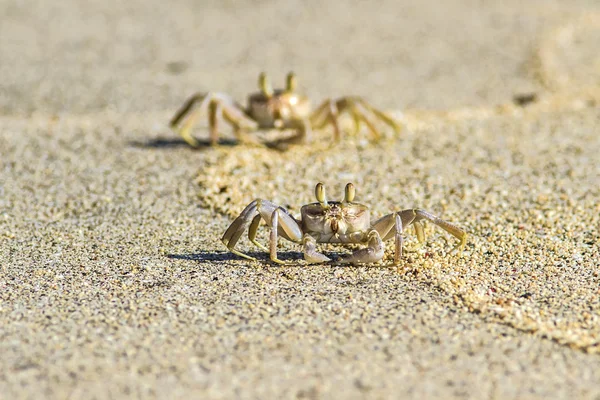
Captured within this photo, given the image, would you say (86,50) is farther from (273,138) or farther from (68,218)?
(68,218)

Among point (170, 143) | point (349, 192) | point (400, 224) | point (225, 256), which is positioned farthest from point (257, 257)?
→ point (170, 143)

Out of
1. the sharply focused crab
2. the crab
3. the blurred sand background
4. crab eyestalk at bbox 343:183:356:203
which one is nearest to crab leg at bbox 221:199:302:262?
the crab

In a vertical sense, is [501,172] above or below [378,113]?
below

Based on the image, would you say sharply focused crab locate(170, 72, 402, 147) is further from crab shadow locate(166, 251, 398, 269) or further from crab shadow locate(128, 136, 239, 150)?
crab shadow locate(166, 251, 398, 269)

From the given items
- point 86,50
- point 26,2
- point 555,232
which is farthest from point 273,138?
point 26,2

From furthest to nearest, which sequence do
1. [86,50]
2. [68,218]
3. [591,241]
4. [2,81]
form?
[86,50]
[2,81]
[68,218]
[591,241]

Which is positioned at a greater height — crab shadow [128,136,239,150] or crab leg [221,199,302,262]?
crab shadow [128,136,239,150]

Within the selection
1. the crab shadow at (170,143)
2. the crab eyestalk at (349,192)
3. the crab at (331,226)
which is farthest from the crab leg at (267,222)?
the crab shadow at (170,143)
